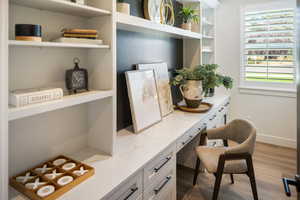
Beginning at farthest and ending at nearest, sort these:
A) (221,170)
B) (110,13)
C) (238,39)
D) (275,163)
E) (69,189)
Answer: (238,39) → (275,163) → (221,170) → (110,13) → (69,189)

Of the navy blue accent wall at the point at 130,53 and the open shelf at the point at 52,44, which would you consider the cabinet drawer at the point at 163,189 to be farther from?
the open shelf at the point at 52,44

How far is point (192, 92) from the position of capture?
2.62 metres

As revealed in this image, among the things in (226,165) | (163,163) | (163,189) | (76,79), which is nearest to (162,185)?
(163,189)

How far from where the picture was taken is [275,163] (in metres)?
3.03

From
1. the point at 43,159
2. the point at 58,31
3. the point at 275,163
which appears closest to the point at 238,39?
the point at 275,163

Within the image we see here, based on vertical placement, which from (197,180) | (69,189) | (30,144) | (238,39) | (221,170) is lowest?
(197,180)

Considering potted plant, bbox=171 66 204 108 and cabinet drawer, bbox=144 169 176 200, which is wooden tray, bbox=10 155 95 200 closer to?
cabinet drawer, bbox=144 169 176 200

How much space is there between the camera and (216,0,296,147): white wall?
11.7 feet

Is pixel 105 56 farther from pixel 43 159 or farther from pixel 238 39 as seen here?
pixel 238 39

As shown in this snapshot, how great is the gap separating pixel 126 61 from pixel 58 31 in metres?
0.78

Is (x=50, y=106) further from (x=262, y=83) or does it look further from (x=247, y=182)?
(x=262, y=83)

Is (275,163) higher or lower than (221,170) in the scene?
lower

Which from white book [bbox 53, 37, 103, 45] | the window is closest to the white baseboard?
the window

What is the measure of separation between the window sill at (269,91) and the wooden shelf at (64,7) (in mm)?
3110
